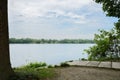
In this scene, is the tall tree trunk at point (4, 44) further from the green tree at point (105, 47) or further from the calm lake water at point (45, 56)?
the green tree at point (105, 47)

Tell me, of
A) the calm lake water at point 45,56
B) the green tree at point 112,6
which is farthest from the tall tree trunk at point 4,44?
the calm lake water at point 45,56

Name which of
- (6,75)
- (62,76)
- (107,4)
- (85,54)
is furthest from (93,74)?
(85,54)

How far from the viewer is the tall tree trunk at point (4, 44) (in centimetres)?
654

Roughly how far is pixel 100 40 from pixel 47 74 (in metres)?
7.46

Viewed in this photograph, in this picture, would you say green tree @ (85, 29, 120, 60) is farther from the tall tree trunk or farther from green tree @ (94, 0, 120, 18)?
the tall tree trunk

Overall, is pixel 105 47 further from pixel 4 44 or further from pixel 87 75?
pixel 4 44

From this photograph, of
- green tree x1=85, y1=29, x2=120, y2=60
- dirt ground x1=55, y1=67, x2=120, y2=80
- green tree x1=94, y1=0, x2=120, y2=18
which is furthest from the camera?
green tree x1=85, y1=29, x2=120, y2=60

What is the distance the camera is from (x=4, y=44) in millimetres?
6625

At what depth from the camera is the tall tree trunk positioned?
6.54 meters

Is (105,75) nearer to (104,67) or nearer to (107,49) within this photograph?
(104,67)

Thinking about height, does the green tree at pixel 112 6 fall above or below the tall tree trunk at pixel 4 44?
above

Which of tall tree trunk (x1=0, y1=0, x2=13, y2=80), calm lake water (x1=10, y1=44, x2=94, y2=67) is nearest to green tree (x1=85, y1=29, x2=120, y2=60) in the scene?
calm lake water (x1=10, y1=44, x2=94, y2=67)

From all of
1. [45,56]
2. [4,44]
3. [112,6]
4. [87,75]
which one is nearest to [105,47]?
[112,6]

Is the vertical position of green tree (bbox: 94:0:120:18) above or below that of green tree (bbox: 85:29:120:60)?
above
